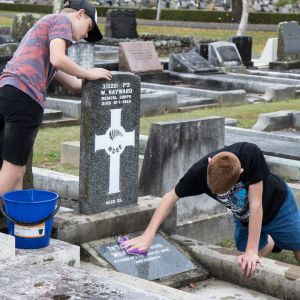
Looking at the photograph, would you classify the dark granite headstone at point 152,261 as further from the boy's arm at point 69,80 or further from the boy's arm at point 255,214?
the boy's arm at point 69,80

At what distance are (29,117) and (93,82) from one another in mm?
583

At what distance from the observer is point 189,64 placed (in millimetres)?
18750

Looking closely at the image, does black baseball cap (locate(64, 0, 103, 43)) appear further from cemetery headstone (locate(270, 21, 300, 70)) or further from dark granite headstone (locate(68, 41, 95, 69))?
cemetery headstone (locate(270, 21, 300, 70))

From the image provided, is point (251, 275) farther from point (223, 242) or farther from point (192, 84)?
point (192, 84)

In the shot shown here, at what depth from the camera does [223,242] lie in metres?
7.23

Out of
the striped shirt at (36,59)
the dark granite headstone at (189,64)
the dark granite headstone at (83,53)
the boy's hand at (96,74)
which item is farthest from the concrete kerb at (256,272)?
the dark granite headstone at (189,64)

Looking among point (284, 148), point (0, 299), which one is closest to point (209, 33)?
point (284, 148)

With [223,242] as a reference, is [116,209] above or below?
above

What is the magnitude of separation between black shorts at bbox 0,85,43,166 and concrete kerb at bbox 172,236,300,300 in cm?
141

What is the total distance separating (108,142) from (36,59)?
86 cm

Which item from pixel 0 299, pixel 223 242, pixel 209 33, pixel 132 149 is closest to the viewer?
pixel 0 299

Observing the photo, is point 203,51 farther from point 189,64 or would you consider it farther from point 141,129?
point 141,129

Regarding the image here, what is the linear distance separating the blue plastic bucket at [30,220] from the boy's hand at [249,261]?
1217 mm

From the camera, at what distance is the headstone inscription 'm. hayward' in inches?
229
